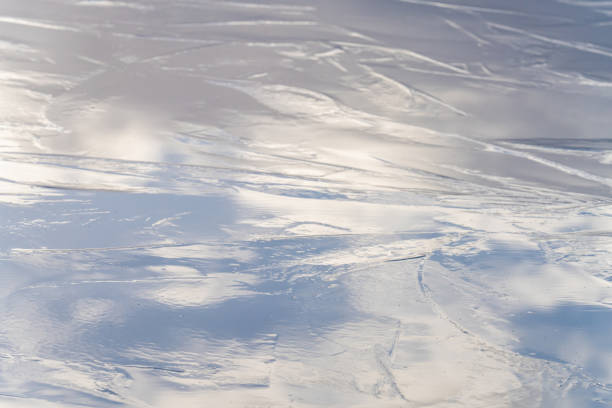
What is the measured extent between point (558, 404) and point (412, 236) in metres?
0.45

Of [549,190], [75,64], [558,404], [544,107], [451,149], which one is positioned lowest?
[558,404]

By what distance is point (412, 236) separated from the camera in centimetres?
118

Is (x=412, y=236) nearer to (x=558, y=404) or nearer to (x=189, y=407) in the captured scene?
(x=558, y=404)

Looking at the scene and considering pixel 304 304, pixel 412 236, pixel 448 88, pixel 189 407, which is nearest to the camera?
pixel 189 407

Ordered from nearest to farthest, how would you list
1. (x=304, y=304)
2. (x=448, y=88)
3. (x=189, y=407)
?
(x=189, y=407) → (x=304, y=304) → (x=448, y=88)

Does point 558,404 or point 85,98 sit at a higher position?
point 85,98

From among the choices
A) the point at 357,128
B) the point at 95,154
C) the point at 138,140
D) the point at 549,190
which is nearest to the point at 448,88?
the point at 357,128

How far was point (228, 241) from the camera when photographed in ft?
3.77

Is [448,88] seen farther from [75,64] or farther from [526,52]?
[75,64]

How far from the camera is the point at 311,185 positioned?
49.4 inches

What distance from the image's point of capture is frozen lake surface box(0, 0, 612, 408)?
1.02 meters

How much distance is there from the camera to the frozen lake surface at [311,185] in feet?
3.35

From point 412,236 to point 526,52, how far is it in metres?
0.58

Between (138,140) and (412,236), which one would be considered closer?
(412,236)
